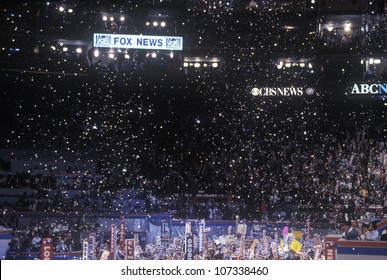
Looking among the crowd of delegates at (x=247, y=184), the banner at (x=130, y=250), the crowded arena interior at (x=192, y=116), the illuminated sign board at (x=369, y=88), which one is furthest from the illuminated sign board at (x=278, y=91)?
the banner at (x=130, y=250)

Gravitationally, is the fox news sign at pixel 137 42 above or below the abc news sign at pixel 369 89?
above

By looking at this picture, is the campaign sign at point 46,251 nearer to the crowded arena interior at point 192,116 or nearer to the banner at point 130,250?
the banner at point 130,250

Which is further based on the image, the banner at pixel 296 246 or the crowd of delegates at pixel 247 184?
the crowd of delegates at pixel 247 184

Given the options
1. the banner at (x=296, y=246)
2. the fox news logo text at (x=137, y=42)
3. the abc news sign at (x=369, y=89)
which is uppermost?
the fox news logo text at (x=137, y=42)

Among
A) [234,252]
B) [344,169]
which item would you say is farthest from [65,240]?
[344,169]

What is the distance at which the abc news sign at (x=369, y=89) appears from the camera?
23406 mm

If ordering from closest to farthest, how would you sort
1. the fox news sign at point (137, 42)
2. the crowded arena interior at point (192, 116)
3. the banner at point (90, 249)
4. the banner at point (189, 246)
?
the banner at point (189, 246) < the banner at point (90, 249) < the crowded arena interior at point (192, 116) < the fox news sign at point (137, 42)

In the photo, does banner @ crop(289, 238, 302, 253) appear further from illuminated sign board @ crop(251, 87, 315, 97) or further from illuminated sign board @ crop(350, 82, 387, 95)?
illuminated sign board @ crop(350, 82, 387, 95)

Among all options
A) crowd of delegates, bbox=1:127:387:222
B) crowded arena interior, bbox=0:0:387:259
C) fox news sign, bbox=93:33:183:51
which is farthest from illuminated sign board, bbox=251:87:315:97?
fox news sign, bbox=93:33:183:51

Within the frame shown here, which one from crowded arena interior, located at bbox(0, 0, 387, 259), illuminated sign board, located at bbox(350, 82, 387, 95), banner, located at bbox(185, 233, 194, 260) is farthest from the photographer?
illuminated sign board, located at bbox(350, 82, 387, 95)

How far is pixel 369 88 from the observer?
77.3 feet

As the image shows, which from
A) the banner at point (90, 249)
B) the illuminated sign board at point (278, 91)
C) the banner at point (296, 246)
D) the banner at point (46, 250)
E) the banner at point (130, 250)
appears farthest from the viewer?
the illuminated sign board at point (278, 91)

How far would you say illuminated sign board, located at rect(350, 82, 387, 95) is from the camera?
23.4 m
